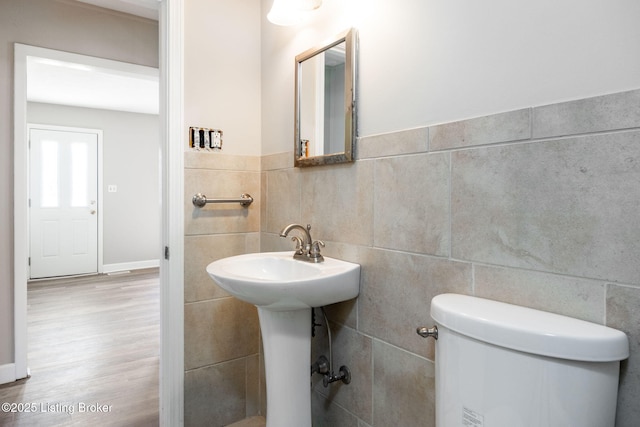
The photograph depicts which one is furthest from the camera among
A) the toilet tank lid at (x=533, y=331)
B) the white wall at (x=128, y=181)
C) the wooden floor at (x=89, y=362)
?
the white wall at (x=128, y=181)

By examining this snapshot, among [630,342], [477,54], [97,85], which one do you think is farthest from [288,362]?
[97,85]

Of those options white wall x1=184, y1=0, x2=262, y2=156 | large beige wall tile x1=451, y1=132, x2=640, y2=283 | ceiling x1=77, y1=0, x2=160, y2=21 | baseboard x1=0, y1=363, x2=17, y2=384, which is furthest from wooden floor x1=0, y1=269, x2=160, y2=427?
ceiling x1=77, y1=0, x2=160, y2=21

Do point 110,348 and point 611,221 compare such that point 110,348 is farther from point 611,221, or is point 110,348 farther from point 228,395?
point 611,221

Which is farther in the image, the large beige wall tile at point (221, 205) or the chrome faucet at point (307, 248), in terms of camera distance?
the large beige wall tile at point (221, 205)

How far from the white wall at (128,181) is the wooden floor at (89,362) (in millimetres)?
1306

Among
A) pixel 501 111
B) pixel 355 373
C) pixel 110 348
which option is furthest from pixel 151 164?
pixel 501 111

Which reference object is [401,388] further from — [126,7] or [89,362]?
[126,7]

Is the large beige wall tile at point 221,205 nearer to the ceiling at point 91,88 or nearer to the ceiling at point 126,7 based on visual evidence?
the ceiling at point 126,7

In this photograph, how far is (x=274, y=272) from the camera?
60.7 inches

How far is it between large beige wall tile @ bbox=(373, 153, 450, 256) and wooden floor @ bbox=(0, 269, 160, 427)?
1.68 m

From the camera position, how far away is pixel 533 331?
0.69 metres

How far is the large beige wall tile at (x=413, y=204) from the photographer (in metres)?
1.05

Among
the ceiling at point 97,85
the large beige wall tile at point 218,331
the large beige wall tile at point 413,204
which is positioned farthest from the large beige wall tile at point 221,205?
the ceiling at point 97,85

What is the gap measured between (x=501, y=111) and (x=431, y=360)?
2.40 feet
